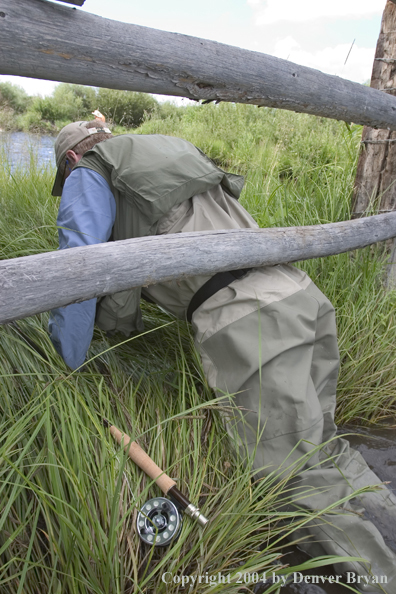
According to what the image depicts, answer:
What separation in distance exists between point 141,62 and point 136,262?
0.66m

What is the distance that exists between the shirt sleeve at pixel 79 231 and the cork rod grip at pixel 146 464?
1.28ft

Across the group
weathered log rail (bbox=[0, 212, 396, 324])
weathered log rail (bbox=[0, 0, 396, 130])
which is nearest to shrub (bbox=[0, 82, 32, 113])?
weathered log rail (bbox=[0, 0, 396, 130])

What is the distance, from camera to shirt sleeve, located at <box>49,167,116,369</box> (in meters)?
1.74

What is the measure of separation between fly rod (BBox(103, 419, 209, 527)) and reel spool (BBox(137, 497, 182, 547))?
3 cm

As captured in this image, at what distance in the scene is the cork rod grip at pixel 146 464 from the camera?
150 centimetres

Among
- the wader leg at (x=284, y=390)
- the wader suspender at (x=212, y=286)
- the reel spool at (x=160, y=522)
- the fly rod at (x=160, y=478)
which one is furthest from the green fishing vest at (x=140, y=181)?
the reel spool at (x=160, y=522)

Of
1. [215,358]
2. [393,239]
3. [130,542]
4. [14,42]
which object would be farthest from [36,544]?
[393,239]

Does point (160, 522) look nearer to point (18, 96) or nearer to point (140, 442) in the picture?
point (140, 442)

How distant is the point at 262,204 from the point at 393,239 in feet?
3.43

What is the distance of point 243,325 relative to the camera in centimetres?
171

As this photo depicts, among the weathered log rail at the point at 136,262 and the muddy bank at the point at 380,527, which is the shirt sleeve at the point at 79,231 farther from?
the muddy bank at the point at 380,527

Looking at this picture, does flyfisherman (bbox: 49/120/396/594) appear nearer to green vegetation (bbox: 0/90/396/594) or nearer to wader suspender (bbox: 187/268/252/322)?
wader suspender (bbox: 187/268/252/322)

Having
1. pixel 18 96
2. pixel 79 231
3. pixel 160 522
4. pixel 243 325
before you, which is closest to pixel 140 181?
pixel 79 231

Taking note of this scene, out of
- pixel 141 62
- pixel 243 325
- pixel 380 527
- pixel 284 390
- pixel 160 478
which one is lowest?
pixel 380 527
